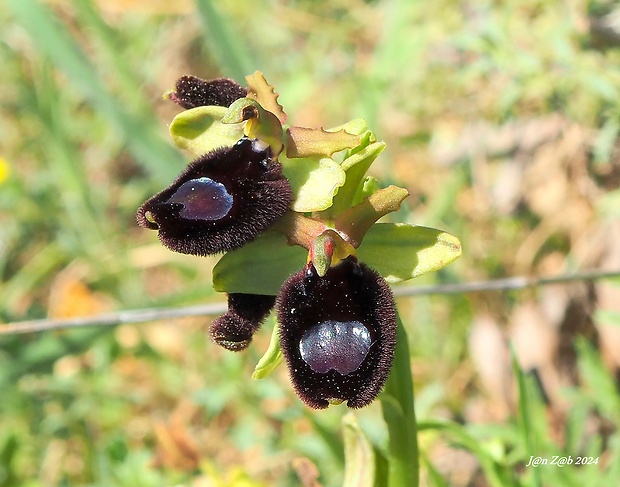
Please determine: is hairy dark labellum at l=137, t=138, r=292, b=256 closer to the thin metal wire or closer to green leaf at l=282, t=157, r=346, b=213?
green leaf at l=282, t=157, r=346, b=213

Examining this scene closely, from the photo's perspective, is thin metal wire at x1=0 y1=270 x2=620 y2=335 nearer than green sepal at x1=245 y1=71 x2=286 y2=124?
No

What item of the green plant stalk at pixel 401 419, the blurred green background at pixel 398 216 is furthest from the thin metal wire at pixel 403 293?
the green plant stalk at pixel 401 419

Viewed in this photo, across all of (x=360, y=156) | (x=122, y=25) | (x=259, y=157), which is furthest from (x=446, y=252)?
(x=122, y=25)

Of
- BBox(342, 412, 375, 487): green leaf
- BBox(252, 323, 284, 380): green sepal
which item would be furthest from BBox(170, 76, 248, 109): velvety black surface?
BBox(342, 412, 375, 487): green leaf

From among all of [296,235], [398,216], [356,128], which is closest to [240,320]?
[296,235]

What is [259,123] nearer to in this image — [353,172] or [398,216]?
[353,172]

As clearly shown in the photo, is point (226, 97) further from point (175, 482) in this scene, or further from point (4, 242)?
point (4, 242)
